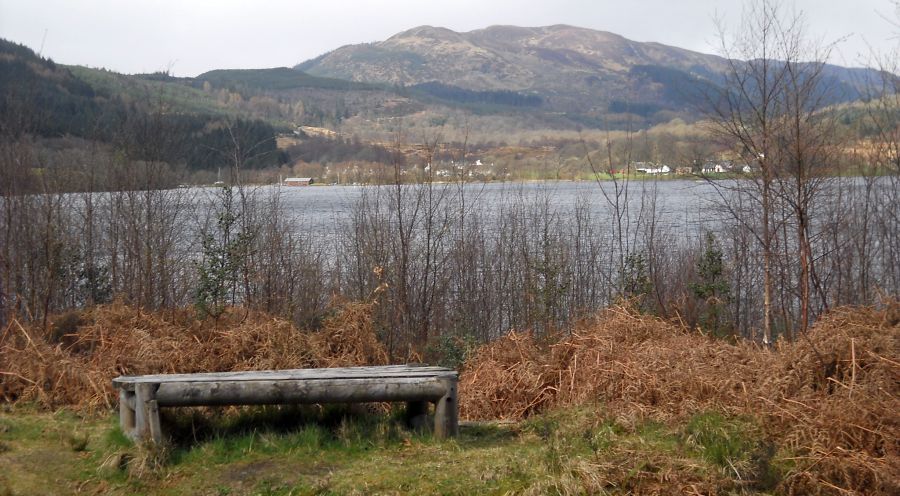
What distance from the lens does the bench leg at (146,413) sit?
5625 millimetres

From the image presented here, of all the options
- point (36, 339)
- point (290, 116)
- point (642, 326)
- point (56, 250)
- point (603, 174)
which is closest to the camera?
point (642, 326)

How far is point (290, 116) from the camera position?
83.6 m

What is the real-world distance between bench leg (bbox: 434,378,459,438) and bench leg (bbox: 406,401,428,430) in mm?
277

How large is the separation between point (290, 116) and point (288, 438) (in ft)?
265

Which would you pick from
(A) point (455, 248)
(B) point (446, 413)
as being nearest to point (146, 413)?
(B) point (446, 413)

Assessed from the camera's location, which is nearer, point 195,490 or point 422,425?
point 195,490

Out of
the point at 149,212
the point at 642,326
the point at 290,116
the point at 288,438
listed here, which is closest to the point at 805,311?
the point at 642,326

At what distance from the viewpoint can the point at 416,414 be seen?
21.3 ft

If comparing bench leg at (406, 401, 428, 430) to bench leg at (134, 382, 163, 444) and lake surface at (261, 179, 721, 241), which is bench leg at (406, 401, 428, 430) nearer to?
bench leg at (134, 382, 163, 444)

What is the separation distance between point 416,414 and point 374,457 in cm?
85

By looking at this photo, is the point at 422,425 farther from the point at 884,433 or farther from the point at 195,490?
the point at 884,433

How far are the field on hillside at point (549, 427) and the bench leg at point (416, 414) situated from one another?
0.12m

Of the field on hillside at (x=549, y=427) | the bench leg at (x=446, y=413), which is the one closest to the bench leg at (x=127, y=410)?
the field on hillside at (x=549, y=427)

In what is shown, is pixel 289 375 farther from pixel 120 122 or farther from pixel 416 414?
pixel 120 122
